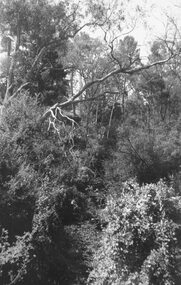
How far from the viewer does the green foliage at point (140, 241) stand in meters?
5.82

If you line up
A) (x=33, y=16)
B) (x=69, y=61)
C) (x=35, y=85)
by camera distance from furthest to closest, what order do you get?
1. (x=69, y=61)
2. (x=35, y=85)
3. (x=33, y=16)

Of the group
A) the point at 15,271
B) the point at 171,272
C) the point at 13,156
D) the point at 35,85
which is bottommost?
the point at 15,271

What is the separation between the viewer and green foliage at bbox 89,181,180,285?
19.1 feet

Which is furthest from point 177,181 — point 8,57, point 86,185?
point 8,57

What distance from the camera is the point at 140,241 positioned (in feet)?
20.3

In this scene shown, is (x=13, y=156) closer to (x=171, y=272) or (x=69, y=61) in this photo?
(x=171, y=272)

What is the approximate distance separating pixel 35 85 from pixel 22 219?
11895 millimetres

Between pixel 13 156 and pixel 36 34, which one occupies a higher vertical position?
pixel 36 34

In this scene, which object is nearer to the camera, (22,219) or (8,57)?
(22,219)

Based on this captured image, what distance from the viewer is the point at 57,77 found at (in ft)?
65.4

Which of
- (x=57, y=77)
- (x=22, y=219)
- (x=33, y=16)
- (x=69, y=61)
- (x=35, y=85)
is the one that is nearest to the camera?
(x=22, y=219)

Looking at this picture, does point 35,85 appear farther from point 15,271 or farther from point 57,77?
point 15,271

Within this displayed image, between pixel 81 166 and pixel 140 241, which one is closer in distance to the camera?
pixel 140 241

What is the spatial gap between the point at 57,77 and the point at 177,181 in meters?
10.5
